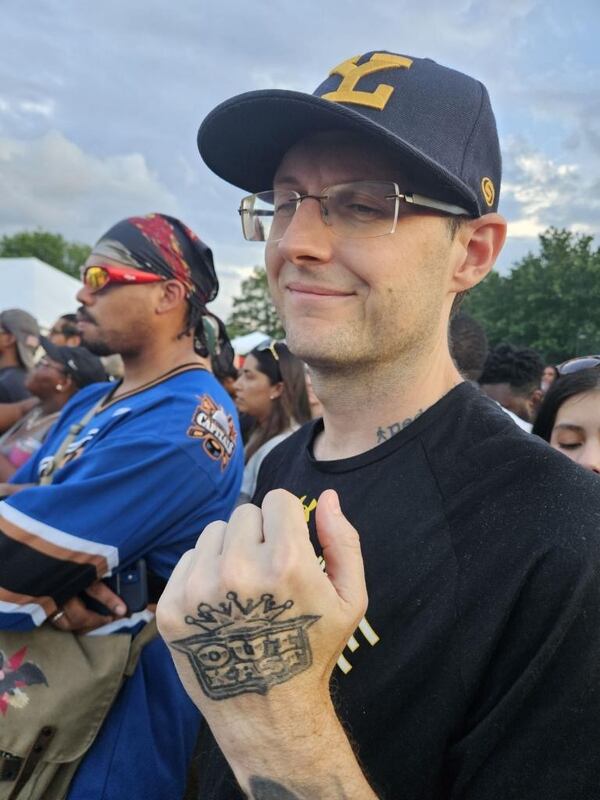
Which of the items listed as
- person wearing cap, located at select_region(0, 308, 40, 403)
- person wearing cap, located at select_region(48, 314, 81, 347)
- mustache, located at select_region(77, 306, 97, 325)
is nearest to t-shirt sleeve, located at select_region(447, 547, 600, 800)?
mustache, located at select_region(77, 306, 97, 325)

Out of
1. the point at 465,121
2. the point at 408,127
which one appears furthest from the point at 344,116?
the point at 465,121

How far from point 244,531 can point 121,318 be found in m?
1.95

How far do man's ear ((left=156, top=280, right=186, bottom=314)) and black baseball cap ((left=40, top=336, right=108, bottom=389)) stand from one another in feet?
6.76

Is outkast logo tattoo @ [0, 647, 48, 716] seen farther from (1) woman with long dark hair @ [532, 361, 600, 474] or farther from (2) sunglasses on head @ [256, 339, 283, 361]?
(2) sunglasses on head @ [256, 339, 283, 361]

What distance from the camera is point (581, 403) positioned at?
235cm

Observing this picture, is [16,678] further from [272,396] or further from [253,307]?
[253,307]

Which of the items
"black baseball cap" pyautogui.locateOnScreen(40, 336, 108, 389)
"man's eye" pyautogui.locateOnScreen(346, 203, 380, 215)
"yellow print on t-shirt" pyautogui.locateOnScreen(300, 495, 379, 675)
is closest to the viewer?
"yellow print on t-shirt" pyautogui.locateOnScreen(300, 495, 379, 675)

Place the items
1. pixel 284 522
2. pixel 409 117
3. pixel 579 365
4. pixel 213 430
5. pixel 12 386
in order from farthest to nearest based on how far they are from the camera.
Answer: pixel 12 386 → pixel 579 365 → pixel 213 430 → pixel 409 117 → pixel 284 522

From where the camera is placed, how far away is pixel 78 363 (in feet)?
15.4

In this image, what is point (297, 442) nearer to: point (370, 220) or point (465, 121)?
point (370, 220)

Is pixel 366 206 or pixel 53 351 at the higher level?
pixel 366 206

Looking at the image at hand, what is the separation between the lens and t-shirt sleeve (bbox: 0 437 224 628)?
1.87 m

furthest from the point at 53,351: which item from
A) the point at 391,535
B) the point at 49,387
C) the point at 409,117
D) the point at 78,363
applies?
the point at 391,535

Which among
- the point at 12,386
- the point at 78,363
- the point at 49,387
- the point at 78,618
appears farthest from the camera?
the point at 12,386
